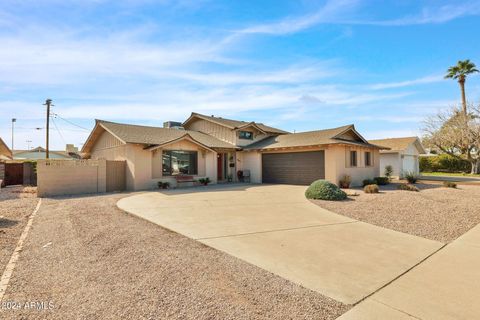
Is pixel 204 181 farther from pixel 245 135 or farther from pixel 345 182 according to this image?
pixel 345 182

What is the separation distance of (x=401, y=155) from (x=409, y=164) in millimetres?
2927

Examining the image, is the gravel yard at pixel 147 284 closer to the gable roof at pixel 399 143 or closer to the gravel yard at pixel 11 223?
the gravel yard at pixel 11 223

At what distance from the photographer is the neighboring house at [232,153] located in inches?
650

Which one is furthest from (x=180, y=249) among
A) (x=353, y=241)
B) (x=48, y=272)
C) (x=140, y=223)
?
(x=353, y=241)

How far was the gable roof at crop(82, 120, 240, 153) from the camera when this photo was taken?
16.4 m

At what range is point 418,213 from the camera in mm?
9023

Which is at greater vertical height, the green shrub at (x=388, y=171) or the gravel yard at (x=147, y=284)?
the green shrub at (x=388, y=171)

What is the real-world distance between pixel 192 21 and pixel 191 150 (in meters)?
9.95

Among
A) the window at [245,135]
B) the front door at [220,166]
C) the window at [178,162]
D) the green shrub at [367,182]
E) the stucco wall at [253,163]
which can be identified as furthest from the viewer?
the window at [245,135]

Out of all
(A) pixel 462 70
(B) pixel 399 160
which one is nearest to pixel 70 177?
(B) pixel 399 160

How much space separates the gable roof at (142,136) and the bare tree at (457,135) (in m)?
26.3

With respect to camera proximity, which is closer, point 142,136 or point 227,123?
point 142,136

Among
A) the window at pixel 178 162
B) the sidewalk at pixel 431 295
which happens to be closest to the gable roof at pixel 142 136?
the window at pixel 178 162

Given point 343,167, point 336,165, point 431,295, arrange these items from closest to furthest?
point 431,295 → point 336,165 → point 343,167
